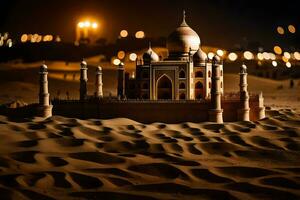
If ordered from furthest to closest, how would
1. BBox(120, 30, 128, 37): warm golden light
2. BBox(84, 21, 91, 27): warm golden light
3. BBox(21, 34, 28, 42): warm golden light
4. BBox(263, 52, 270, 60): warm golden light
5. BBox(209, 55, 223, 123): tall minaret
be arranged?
BBox(84, 21, 91, 27): warm golden light, BBox(120, 30, 128, 37): warm golden light, BBox(21, 34, 28, 42): warm golden light, BBox(263, 52, 270, 60): warm golden light, BBox(209, 55, 223, 123): tall minaret

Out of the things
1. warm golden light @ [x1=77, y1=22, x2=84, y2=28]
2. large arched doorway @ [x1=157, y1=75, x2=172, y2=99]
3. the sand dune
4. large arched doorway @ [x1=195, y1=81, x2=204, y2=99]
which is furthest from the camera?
warm golden light @ [x1=77, y1=22, x2=84, y2=28]

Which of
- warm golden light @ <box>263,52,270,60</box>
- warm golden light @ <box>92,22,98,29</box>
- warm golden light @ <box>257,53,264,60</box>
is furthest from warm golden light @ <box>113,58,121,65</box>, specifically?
warm golden light @ <box>263,52,270,60</box>

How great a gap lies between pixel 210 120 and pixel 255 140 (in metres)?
5.47

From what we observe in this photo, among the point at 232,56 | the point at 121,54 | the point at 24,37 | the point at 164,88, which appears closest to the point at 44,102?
the point at 164,88

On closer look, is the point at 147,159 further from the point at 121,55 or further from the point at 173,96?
the point at 121,55

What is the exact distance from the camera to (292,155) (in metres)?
22.7

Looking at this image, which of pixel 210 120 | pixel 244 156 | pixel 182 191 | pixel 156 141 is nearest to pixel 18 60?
pixel 210 120

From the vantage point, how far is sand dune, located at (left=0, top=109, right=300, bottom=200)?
56.8 feet

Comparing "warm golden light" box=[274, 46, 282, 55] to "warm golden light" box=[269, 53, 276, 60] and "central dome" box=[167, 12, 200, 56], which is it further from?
"central dome" box=[167, 12, 200, 56]

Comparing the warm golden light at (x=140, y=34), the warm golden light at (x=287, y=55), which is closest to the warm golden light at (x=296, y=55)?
the warm golden light at (x=287, y=55)

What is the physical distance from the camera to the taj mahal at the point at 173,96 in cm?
3164

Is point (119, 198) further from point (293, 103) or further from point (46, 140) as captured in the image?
point (293, 103)

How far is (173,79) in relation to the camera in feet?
113

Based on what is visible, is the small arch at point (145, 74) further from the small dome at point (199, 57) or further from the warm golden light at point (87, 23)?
the warm golden light at point (87, 23)
